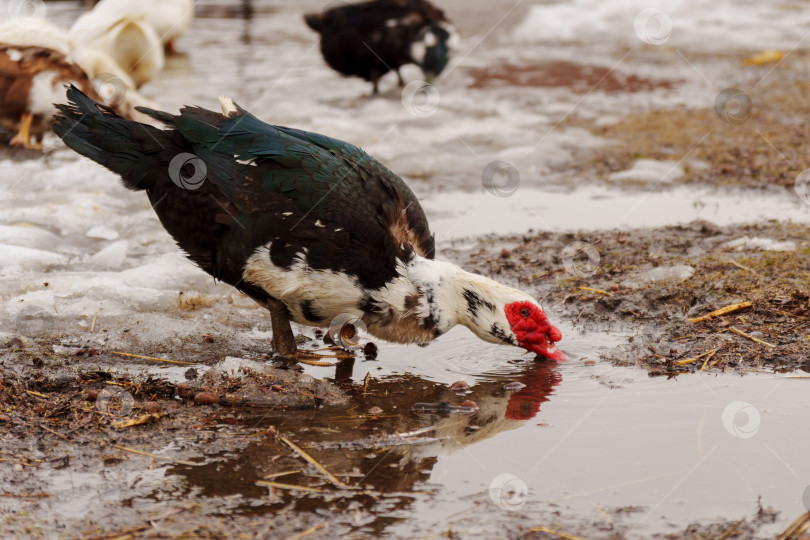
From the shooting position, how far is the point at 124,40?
29.0 ft

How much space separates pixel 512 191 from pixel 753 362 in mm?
3126

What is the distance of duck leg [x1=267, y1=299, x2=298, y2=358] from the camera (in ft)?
13.3

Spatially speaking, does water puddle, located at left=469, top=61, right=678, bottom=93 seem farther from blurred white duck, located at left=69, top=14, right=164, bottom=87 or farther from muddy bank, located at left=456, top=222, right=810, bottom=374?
muddy bank, located at left=456, top=222, right=810, bottom=374

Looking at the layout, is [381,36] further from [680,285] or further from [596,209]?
[680,285]

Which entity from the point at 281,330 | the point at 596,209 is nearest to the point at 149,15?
the point at 596,209

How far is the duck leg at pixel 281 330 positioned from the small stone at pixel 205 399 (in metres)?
0.62

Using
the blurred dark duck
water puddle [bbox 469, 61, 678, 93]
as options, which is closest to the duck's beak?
the blurred dark duck

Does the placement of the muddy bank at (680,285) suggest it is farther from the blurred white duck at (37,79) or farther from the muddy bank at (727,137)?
the blurred white duck at (37,79)

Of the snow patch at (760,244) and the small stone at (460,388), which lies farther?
the snow patch at (760,244)

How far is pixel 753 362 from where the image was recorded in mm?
3834

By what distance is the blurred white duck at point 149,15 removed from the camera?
888 centimetres

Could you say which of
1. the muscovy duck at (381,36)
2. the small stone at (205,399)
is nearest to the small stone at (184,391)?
the small stone at (205,399)

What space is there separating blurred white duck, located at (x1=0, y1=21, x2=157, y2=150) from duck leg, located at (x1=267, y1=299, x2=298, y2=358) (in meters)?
3.47

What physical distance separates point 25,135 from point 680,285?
5227 millimetres
